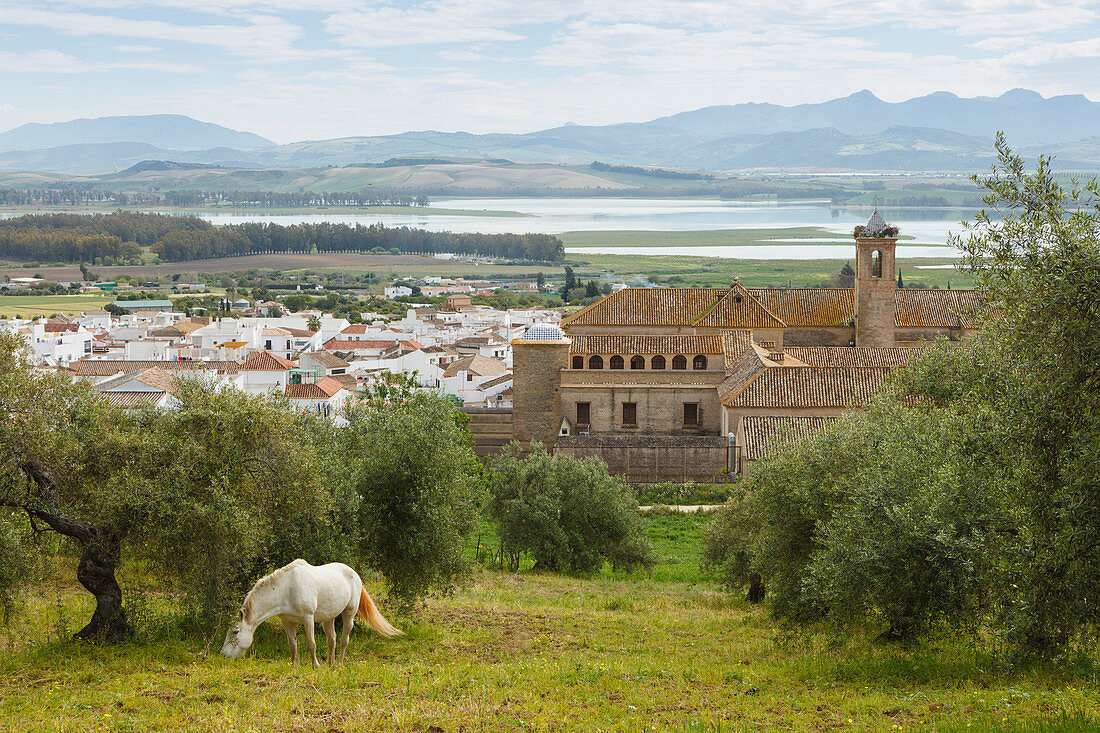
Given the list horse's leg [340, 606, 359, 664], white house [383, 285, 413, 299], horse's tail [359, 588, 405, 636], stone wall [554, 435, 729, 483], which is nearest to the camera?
horse's leg [340, 606, 359, 664]

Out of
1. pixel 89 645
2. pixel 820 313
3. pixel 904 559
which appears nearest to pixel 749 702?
pixel 904 559

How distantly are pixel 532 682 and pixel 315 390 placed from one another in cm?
4252

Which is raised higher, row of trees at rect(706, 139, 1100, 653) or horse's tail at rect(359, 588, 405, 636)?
row of trees at rect(706, 139, 1100, 653)

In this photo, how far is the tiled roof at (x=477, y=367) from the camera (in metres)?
64.8

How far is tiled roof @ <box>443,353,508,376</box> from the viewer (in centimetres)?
6475

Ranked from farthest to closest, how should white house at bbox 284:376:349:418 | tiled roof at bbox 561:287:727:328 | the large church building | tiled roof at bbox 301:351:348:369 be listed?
tiled roof at bbox 301:351:348:369 → white house at bbox 284:376:349:418 → tiled roof at bbox 561:287:727:328 → the large church building

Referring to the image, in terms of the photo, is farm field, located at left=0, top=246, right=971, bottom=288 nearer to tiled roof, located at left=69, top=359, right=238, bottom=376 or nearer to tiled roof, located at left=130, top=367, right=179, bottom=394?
tiled roof, located at left=69, top=359, right=238, bottom=376

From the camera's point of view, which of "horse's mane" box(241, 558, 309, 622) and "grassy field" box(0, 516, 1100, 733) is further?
"horse's mane" box(241, 558, 309, 622)

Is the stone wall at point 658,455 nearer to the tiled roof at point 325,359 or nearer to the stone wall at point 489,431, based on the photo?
the stone wall at point 489,431

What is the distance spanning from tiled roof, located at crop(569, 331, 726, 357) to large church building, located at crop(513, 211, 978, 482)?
52 mm

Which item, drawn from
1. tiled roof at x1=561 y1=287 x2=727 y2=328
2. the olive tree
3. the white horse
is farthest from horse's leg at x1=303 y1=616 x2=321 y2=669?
tiled roof at x1=561 y1=287 x2=727 y2=328

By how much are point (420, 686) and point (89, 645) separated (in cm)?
461

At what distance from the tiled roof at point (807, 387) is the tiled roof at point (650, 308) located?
928 centimetres

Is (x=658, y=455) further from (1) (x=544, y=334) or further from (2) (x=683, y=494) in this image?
(1) (x=544, y=334)
